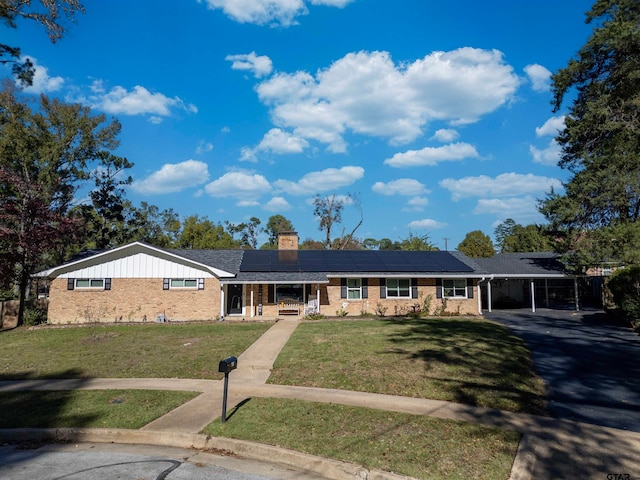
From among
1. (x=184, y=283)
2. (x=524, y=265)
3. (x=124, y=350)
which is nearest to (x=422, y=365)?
(x=124, y=350)

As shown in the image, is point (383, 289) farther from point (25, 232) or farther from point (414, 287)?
point (25, 232)

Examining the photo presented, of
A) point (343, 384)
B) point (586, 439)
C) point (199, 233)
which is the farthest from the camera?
point (199, 233)

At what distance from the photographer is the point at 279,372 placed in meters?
10.5

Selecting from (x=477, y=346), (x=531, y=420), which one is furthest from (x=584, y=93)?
(x=531, y=420)

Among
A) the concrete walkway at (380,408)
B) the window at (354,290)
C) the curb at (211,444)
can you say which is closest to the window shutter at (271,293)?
the window at (354,290)

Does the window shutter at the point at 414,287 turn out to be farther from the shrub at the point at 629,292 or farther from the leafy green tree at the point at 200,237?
the leafy green tree at the point at 200,237

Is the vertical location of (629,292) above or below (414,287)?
below

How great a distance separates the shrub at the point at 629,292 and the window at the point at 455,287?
24.5 ft

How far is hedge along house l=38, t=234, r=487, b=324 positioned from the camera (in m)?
21.6

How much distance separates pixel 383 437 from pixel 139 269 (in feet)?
62.8

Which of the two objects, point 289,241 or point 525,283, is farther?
point 525,283

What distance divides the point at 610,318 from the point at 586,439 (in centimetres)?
1896

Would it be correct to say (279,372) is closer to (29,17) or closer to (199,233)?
(29,17)

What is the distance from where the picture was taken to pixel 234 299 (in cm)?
2645
